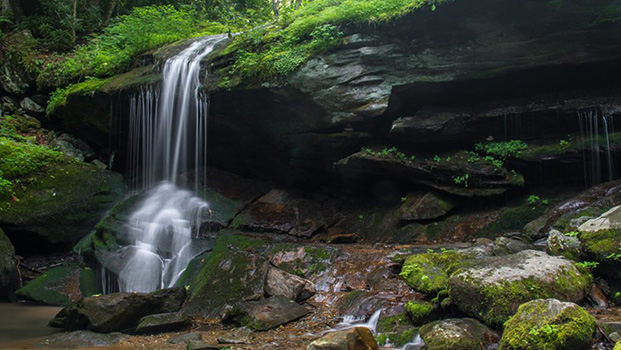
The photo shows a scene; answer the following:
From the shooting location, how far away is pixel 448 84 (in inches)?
358

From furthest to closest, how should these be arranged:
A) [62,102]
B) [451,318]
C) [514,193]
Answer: [62,102], [514,193], [451,318]

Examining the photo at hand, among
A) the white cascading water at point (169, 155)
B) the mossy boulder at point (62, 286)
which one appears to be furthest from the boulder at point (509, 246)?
the mossy boulder at point (62, 286)

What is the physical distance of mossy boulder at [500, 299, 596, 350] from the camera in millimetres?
3545

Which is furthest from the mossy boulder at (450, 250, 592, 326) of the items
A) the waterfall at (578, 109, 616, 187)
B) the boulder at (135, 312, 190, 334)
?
the waterfall at (578, 109, 616, 187)

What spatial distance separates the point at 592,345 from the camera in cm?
365

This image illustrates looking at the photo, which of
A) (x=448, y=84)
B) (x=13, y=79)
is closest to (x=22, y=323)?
(x=448, y=84)

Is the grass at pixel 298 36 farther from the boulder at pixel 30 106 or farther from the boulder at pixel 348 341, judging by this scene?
the boulder at pixel 30 106

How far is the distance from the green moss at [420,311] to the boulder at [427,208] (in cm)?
437

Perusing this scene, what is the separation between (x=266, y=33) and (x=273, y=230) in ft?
17.7

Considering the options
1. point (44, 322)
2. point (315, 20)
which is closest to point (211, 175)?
point (315, 20)

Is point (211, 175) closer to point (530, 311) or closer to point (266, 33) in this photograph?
point (266, 33)

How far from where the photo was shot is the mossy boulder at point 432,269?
17.2 ft

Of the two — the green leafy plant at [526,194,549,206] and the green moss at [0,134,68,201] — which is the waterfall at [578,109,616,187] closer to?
the green leafy plant at [526,194,549,206]

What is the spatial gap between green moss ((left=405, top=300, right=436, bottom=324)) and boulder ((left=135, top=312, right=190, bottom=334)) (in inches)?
125
